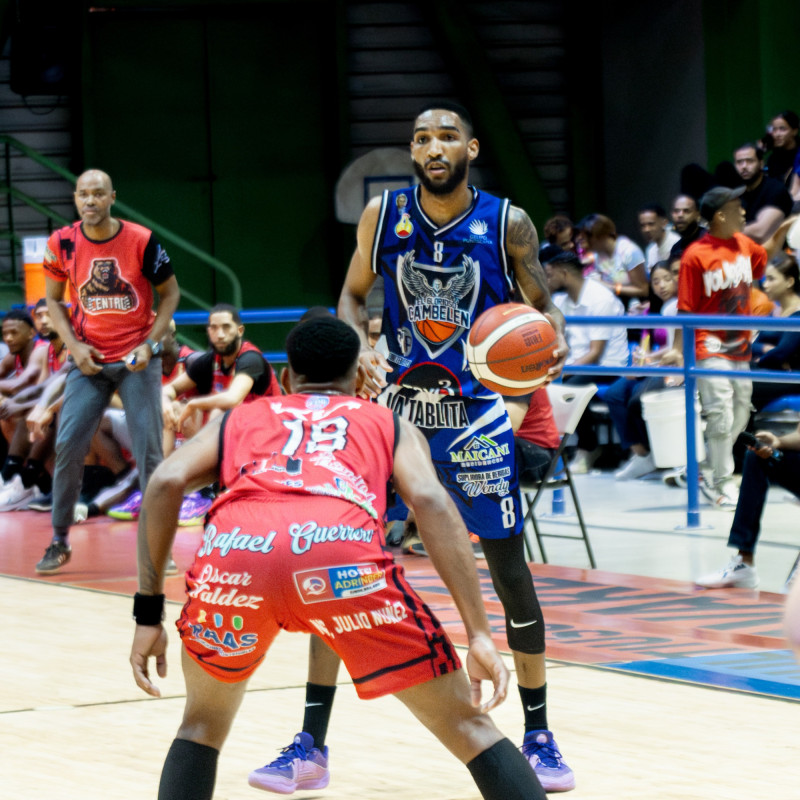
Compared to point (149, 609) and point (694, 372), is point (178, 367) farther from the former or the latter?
point (149, 609)

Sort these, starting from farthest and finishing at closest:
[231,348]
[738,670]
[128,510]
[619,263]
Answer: [619,263] → [128,510] → [231,348] → [738,670]

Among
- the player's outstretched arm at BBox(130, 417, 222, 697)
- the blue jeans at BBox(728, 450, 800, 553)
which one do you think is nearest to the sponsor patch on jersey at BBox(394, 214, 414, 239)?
the player's outstretched arm at BBox(130, 417, 222, 697)

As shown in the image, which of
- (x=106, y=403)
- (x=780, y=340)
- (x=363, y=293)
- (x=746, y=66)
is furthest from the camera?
(x=746, y=66)

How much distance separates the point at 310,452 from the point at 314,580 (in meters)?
0.32

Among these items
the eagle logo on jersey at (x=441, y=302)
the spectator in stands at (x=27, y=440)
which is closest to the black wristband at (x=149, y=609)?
the eagle logo on jersey at (x=441, y=302)

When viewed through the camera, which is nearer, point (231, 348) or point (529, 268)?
point (529, 268)

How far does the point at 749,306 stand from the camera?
11008 millimetres

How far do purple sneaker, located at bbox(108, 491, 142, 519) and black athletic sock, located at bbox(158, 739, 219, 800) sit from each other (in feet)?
25.2

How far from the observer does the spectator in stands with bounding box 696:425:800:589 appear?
764 cm

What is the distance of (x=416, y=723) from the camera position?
5.44 meters

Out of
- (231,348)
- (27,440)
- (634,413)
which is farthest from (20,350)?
(634,413)

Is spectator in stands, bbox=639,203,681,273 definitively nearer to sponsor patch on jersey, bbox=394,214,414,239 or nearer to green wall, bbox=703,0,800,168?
green wall, bbox=703,0,800,168

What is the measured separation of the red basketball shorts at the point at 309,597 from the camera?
349 cm

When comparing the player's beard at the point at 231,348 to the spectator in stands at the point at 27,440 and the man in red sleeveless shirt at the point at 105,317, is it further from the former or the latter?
the man in red sleeveless shirt at the point at 105,317
